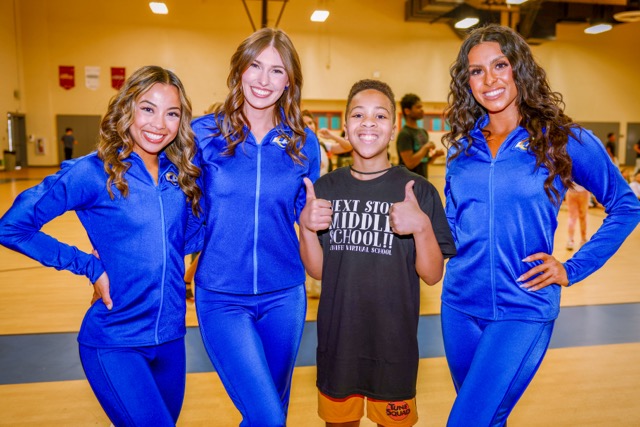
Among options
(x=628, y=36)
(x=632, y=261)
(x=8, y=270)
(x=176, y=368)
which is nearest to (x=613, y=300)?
(x=632, y=261)

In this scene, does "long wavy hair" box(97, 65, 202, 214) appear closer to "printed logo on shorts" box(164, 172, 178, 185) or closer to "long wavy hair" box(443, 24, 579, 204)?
"printed logo on shorts" box(164, 172, 178, 185)

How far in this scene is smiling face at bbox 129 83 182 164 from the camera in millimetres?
1949

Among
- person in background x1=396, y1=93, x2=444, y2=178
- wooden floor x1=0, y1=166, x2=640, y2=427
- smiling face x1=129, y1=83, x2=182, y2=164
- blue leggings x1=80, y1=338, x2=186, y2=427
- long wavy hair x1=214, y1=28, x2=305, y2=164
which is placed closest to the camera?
blue leggings x1=80, y1=338, x2=186, y2=427

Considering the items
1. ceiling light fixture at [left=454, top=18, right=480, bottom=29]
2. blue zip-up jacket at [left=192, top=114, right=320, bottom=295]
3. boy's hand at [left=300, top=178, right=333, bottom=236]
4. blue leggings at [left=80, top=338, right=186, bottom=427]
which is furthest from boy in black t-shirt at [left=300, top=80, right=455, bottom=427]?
ceiling light fixture at [left=454, top=18, right=480, bottom=29]

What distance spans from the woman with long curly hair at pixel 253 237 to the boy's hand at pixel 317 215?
16cm

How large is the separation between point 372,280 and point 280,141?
69cm

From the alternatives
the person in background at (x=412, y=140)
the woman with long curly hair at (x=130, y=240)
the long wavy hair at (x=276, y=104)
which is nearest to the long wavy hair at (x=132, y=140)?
the woman with long curly hair at (x=130, y=240)

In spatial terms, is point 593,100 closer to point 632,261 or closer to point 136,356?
point 632,261

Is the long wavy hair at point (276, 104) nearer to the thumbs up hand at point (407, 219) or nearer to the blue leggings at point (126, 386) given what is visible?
the thumbs up hand at point (407, 219)

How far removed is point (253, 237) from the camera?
6.49 feet

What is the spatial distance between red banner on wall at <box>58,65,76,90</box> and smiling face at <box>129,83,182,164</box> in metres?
19.7

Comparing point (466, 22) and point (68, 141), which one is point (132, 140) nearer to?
point (466, 22)

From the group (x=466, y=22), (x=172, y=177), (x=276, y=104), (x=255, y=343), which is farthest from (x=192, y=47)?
(x=255, y=343)

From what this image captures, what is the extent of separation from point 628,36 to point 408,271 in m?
25.1
